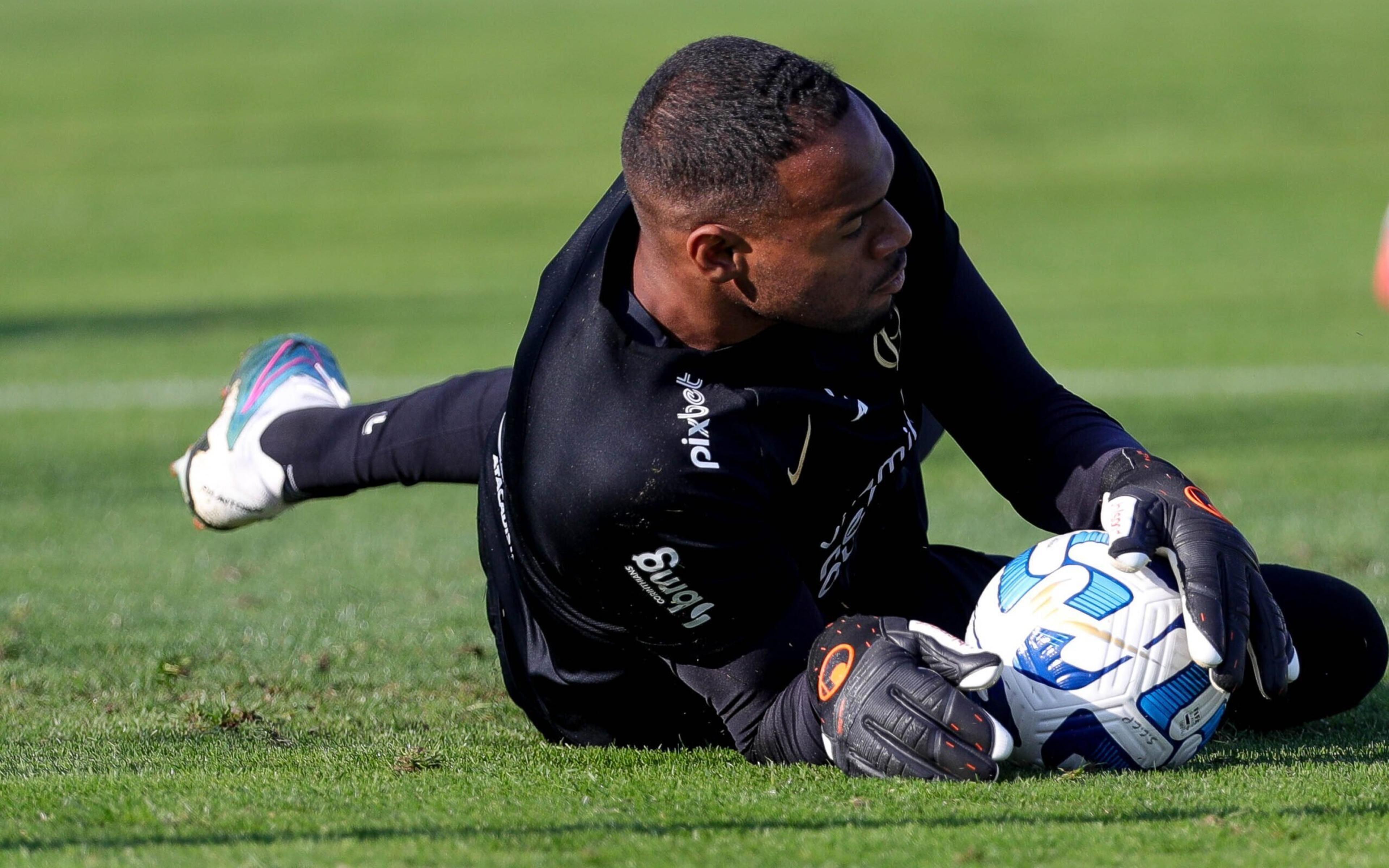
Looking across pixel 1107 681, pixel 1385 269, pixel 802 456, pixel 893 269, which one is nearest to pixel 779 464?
pixel 802 456

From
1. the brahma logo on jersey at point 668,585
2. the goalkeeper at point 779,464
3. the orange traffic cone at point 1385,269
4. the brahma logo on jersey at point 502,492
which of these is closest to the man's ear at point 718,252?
the goalkeeper at point 779,464

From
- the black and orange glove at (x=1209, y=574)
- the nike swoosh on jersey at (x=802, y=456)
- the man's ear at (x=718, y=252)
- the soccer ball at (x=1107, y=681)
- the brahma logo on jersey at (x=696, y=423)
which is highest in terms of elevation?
the man's ear at (x=718, y=252)

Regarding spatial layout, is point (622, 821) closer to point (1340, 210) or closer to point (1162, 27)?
point (1340, 210)

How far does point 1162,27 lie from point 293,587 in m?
37.9

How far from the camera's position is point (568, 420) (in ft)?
11.5

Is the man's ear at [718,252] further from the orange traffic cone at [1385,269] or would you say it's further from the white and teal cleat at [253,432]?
the orange traffic cone at [1385,269]

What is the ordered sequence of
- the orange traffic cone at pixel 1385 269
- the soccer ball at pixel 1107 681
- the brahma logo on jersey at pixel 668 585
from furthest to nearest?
the orange traffic cone at pixel 1385 269 < the soccer ball at pixel 1107 681 < the brahma logo on jersey at pixel 668 585

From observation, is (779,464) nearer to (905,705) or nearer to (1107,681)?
(905,705)

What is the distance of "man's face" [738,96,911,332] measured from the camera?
334 centimetres

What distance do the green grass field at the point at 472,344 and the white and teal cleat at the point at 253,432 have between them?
0.52 meters

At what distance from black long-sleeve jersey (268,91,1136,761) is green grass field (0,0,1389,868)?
256 mm

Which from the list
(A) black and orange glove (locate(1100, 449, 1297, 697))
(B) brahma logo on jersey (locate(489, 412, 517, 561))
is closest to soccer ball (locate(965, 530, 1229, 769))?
(A) black and orange glove (locate(1100, 449, 1297, 697))

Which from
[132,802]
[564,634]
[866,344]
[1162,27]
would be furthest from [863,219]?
Answer: [1162,27]

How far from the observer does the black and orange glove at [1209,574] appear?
354cm
